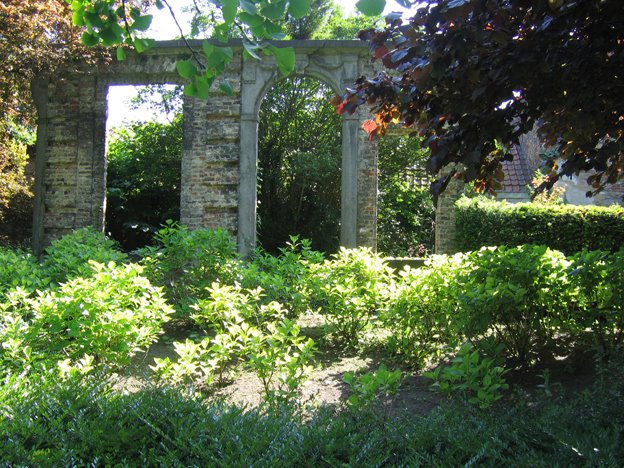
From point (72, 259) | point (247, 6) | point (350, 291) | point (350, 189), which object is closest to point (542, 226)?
point (350, 189)

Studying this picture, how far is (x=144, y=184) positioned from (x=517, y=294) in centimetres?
1343

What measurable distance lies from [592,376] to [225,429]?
3.38 metres

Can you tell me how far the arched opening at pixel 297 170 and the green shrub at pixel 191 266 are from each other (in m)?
8.46

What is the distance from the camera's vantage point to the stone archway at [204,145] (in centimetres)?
1052

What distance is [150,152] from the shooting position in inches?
647

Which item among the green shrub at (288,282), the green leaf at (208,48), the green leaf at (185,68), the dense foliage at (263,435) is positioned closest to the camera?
the dense foliage at (263,435)

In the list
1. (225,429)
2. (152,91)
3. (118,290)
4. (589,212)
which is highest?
(152,91)

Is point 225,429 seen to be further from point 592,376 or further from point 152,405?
point 592,376

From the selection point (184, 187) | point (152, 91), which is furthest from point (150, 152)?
point (184, 187)

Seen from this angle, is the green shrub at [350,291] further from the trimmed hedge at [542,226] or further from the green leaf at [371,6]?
the trimmed hedge at [542,226]

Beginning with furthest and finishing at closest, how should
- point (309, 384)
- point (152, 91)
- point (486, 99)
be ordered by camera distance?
1. point (152, 91)
2. point (309, 384)
3. point (486, 99)

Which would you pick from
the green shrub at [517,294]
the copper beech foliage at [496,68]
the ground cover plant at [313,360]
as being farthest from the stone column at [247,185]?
the copper beech foliage at [496,68]

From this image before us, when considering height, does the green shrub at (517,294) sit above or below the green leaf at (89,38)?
below

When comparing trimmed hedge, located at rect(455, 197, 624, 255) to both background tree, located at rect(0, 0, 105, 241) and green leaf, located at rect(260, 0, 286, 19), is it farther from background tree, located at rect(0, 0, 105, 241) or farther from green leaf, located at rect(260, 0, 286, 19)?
background tree, located at rect(0, 0, 105, 241)
